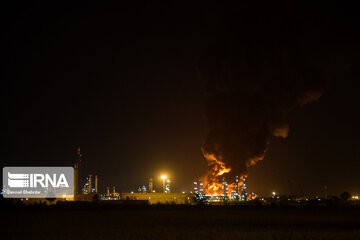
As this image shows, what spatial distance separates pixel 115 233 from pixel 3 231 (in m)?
6.41

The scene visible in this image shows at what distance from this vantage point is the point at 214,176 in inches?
3275

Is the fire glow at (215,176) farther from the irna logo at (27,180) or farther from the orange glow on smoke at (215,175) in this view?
the irna logo at (27,180)

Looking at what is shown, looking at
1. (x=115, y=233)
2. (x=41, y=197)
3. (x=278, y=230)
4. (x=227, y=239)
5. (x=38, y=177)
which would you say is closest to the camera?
(x=227, y=239)

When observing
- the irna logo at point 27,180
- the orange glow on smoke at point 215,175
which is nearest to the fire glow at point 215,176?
the orange glow on smoke at point 215,175

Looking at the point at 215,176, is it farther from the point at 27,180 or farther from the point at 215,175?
the point at 27,180

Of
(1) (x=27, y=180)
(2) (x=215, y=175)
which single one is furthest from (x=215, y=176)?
(1) (x=27, y=180)

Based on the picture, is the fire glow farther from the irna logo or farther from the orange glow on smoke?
the irna logo

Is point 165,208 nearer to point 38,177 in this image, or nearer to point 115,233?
point 38,177

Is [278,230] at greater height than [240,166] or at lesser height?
lesser

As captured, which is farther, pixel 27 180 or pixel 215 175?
pixel 215 175

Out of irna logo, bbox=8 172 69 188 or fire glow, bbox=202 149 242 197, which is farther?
fire glow, bbox=202 149 242 197

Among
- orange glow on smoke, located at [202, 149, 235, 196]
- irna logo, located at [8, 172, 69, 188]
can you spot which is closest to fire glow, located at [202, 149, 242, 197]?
orange glow on smoke, located at [202, 149, 235, 196]

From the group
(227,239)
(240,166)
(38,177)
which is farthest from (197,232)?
(240,166)

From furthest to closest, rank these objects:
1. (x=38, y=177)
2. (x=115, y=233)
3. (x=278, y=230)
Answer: (x=38, y=177) < (x=278, y=230) < (x=115, y=233)
